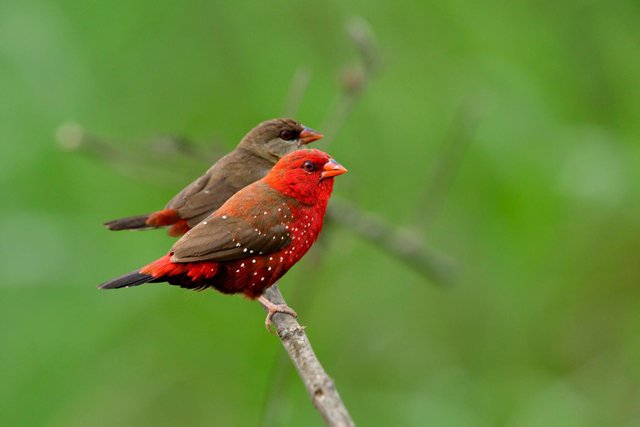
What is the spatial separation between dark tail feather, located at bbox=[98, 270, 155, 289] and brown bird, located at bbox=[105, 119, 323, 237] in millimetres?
672

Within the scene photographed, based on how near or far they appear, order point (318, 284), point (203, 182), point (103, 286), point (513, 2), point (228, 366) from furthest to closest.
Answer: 1. point (513, 2)
2. point (318, 284)
3. point (228, 366)
4. point (203, 182)
5. point (103, 286)

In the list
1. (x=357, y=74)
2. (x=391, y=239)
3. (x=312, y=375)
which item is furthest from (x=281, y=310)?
(x=357, y=74)

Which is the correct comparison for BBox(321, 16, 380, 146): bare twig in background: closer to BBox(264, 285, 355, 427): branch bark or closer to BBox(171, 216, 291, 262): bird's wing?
BBox(171, 216, 291, 262): bird's wing

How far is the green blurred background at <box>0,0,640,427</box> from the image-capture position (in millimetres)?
5332

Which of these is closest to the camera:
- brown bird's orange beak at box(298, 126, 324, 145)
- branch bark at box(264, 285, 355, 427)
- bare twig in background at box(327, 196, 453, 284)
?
branch bark at box(264, 285, 355, 427)

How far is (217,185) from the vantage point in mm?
3941

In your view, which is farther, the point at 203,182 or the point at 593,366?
the point at 593,366

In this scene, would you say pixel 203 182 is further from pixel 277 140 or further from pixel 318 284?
pixel 318 284

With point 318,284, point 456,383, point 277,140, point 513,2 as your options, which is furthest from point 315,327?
point 513,2

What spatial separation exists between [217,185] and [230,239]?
54 cm

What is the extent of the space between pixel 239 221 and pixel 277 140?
814mm

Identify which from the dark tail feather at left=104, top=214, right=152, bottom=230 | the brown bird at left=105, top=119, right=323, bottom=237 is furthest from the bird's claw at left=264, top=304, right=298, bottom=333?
the dark tail feather at left=104, top=214, right=152, bottom=230

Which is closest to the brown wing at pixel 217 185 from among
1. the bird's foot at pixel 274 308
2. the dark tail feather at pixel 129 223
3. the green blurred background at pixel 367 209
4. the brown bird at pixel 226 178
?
the brown bird at pixel 226 178

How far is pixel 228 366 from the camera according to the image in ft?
17.3
